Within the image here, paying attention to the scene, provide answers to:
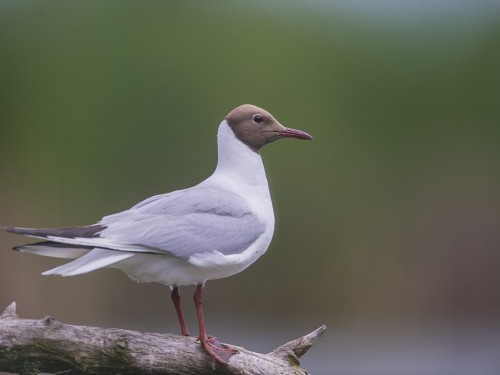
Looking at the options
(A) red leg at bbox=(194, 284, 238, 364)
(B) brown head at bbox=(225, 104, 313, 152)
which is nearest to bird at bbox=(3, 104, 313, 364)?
(A) red leg at bbox=(194, 284, 238, 364)

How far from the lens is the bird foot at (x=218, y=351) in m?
3.90

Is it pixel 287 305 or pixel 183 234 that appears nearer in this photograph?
pixel 183 234

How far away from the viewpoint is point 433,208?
1016 centimetres

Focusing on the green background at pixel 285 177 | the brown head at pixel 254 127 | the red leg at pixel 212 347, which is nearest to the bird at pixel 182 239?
the red leg at pixel 212 347

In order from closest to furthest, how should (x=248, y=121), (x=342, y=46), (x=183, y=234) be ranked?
(x=183, y=234) → (x=248, y=121) → (x=342, y=46)

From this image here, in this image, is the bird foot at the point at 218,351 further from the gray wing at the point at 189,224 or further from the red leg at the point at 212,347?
the gray wing at the point at 189,224

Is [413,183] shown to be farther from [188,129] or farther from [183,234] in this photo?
[183,234]

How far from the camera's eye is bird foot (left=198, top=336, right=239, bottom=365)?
12.8 feet

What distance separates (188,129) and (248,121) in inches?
198

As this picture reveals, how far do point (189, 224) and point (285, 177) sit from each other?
548 cm

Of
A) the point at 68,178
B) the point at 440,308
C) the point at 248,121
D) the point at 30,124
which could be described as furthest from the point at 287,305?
the point at 248,121

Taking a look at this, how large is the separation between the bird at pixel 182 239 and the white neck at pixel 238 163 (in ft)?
0.08

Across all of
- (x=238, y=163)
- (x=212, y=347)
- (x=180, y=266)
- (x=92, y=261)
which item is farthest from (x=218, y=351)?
→ (x=238, y=163)

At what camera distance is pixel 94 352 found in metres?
3.74
